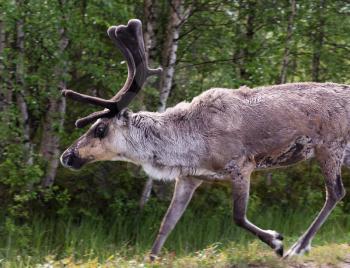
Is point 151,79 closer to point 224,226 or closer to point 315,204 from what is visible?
point 224,226

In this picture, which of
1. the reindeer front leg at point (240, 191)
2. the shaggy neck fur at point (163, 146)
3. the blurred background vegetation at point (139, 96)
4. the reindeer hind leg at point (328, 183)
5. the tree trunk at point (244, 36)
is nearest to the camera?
the reindeer front leg at point (240, 191)

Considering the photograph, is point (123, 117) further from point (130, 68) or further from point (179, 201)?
point (179, 201)

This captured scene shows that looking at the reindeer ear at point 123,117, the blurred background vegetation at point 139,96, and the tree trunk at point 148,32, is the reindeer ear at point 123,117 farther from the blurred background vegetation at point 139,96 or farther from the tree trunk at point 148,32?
the tree trunk at point 148,32

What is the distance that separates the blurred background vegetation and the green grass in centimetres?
3

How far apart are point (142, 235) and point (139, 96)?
6.04ft

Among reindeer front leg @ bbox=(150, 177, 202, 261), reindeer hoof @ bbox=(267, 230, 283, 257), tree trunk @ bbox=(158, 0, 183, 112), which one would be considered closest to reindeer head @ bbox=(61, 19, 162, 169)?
reindeer front leg @ bbox=(150, 177, 202, 261)

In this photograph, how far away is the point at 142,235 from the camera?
9359mm

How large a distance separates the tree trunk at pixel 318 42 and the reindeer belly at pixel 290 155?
143 inches

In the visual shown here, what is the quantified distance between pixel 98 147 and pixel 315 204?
15.5 ft

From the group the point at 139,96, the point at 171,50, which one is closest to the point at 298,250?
the point at 139,96

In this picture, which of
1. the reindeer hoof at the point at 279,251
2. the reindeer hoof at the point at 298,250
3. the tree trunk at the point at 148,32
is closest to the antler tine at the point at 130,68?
the reindeer hoof at the point at 279,251

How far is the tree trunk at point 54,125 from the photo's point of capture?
29.6 feet

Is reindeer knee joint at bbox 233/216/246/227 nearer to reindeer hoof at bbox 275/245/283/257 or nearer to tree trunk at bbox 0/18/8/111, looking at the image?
reindeer hoof at bbox 275/245/283/257

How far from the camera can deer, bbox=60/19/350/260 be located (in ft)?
22.7
